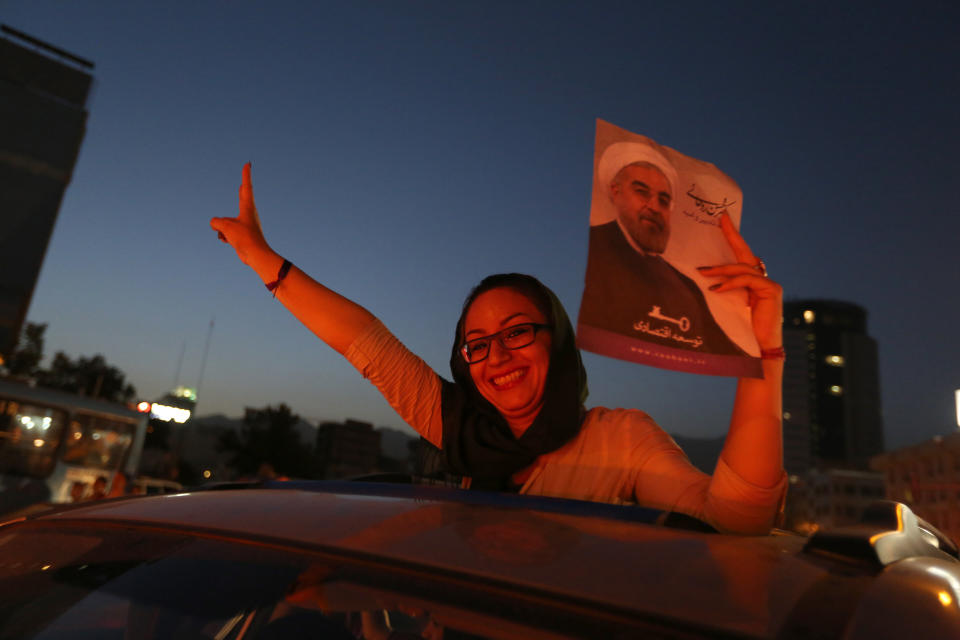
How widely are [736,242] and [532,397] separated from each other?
0.84 meters

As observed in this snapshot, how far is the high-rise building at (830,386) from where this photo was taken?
4478 inches

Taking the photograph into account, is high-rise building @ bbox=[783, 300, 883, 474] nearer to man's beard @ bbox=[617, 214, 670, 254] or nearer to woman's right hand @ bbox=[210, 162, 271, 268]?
man's beard @ bbox=[617, 214, 670, 254]

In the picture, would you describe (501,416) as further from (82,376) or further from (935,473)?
(82,376)

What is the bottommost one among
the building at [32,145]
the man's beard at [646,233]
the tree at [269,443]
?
the tree at [269,443]

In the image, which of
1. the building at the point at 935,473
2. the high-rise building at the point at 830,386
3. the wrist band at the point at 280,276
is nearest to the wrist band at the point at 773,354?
the wrist band at the point at 280,276

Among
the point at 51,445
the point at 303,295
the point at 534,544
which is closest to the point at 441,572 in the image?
the point at 534,544

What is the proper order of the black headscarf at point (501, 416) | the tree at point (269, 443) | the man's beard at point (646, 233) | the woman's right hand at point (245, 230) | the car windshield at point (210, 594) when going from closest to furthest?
the car windshield at point (210, 594) < the man's beard at point (646, 233) < the black headscarf at point (501, 416) < the woman's right hand at point (245, 230) < the tree at point (269, 443)

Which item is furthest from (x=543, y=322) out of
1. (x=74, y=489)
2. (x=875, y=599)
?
(x=74, y=489)

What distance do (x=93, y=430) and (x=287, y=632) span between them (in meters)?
13.8

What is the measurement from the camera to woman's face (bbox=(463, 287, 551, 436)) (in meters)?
2.20

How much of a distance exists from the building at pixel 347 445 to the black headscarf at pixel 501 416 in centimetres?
9072

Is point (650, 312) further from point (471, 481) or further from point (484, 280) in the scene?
point (471, 481)

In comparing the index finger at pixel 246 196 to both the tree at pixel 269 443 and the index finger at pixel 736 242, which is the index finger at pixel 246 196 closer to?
the index finger at pixel 736 242

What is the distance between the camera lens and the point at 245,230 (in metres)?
2.50
